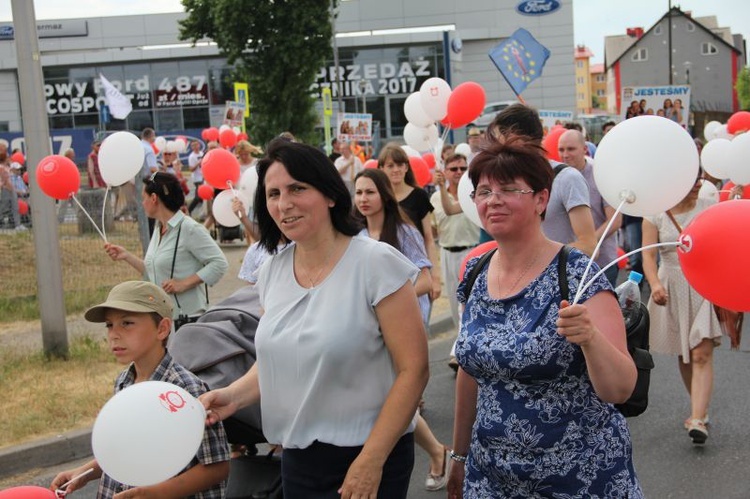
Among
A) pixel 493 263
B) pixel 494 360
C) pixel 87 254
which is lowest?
pixel 87 254

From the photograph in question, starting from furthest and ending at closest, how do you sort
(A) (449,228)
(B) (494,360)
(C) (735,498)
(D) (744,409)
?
(A) (449,228) → (D) (744,409) → (C) (735,498) → (B) (494,360)

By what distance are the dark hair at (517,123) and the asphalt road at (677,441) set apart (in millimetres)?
2191

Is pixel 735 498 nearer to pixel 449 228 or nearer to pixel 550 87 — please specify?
pixel 449 228

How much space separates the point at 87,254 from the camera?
10.8 meters

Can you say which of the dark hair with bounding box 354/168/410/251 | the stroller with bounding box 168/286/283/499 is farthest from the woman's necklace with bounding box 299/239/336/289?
the dark hair with bounding box 354/168/410/251

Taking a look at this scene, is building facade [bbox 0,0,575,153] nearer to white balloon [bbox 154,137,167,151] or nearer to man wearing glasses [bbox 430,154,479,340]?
white balloon [bbox 154,137,167,151]

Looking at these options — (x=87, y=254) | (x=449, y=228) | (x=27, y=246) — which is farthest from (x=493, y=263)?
(x=27, y=246)

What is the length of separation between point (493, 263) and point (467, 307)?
172 mm

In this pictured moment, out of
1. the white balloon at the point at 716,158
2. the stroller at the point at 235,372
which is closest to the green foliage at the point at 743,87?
the white balloon at the point at 716,158

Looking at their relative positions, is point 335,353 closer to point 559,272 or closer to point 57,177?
point 559,272

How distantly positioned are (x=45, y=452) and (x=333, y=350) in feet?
12.9

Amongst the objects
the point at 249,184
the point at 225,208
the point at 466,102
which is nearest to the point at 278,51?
the point at 466,102

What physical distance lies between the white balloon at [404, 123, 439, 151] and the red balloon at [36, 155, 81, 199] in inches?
218

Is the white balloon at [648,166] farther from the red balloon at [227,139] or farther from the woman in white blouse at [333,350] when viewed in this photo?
the red balloon at [227,139]
